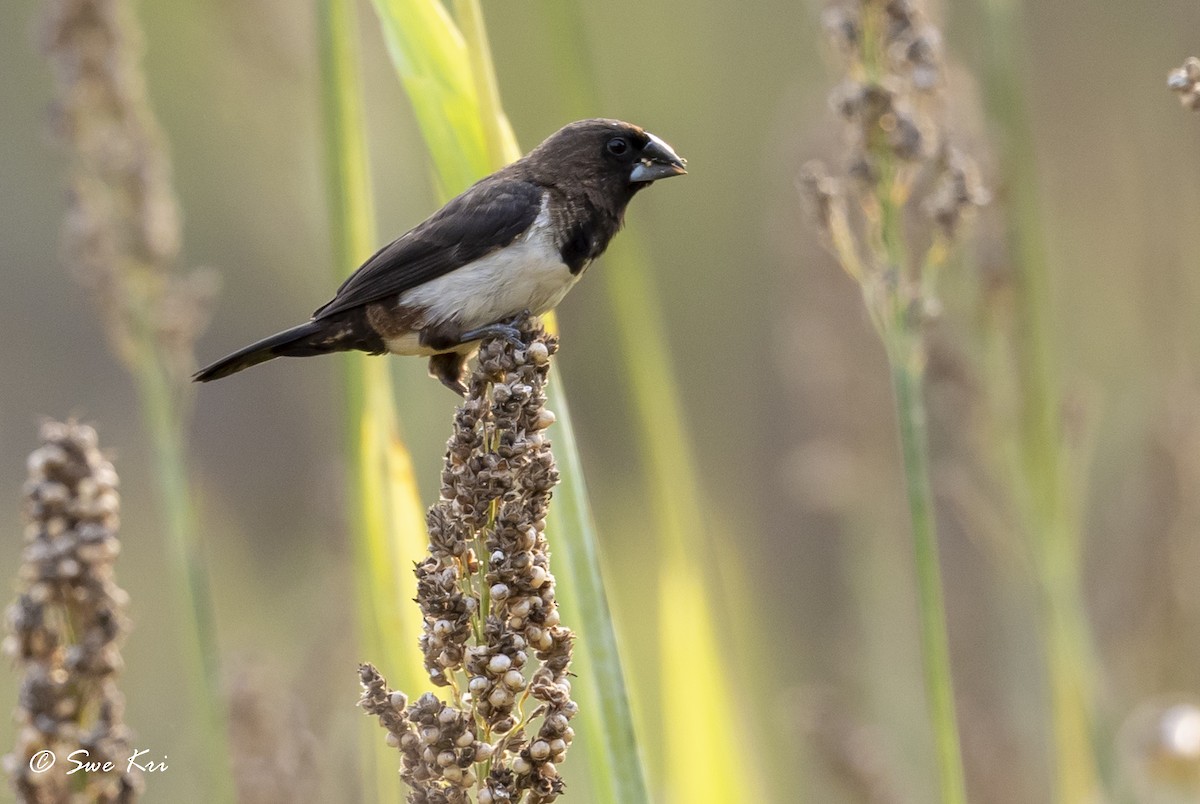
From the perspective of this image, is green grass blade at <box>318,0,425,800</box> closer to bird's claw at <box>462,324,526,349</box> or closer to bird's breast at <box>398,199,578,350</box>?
bird's claw at <box>462,324,526,349</box>

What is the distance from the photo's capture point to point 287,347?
2768 millimetres

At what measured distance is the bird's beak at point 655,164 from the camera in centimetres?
304

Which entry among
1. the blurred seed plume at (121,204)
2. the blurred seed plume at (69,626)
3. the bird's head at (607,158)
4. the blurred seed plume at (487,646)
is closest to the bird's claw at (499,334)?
the blurred seed plume at (487,646)

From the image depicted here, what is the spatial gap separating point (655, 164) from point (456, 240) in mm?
539

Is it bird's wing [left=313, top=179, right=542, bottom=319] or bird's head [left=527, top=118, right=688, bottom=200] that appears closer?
bird's wing [left=313, top=179, right=542, bottom=319]

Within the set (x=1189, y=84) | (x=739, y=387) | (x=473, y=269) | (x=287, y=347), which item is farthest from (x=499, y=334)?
(x=739, y=387)

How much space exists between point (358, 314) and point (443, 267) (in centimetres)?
21

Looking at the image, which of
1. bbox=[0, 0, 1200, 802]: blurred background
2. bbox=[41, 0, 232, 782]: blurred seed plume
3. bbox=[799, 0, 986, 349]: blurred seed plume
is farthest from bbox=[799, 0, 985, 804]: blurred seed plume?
bbox=[41, 0, 232, 782]: blurred seed plume

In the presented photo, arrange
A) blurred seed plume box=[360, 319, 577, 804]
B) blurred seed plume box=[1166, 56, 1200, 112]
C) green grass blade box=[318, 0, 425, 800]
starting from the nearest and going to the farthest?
1. blurred seed plume box=[1166, 56, 1200, 112]
2. blurred seed plume box=[360, 319, 577, 804]
3. green grass blade box=[318, 0, 425, 800]

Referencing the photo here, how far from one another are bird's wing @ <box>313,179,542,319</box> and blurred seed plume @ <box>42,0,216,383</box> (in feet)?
1.21

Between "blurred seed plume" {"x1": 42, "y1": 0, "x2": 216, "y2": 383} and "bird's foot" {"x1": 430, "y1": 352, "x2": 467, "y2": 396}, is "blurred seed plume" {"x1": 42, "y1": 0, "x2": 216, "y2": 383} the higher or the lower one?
the higher one

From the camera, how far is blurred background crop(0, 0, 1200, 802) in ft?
10.5

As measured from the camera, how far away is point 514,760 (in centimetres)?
171

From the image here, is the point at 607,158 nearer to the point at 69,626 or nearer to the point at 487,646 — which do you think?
the point at 487,646
